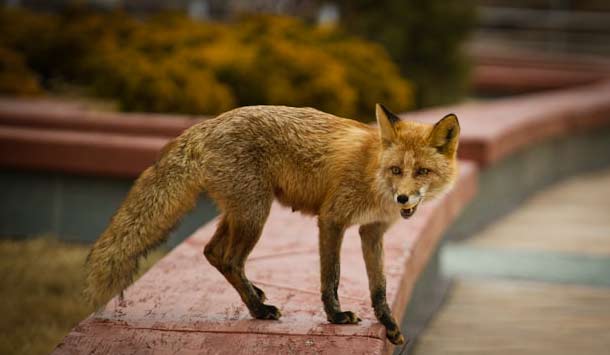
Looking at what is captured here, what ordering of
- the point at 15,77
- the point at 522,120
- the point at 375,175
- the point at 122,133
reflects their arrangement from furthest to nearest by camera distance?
1. the point at 15,77
2. the point at 522,120
3. the point at 122,133
4. the point at 375,175

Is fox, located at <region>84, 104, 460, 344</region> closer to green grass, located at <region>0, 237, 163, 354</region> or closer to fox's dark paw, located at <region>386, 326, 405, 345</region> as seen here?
fox's dark paw, located at <region>386, 326, 405, 345</region>

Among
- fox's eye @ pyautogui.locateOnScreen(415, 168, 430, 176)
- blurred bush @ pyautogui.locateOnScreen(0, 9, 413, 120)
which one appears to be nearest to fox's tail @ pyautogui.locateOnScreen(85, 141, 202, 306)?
fox's eye @ pyautogui.locateOnScreen(415, 168, 430, 176)

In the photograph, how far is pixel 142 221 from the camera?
406 cm

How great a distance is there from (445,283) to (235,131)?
3140mm

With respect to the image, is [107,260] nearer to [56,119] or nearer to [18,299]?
[18,299]

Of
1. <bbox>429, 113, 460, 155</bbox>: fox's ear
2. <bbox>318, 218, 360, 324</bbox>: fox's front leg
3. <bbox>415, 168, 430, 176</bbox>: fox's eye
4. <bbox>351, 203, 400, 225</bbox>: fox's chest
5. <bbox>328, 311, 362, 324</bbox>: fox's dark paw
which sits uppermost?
<bbox>429, 113, 460, 155</bbox>: fox's ear

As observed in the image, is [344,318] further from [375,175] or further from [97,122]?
[97,122]

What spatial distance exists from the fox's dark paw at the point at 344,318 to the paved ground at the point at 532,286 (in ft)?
3.96

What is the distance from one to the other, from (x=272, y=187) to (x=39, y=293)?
2455mm

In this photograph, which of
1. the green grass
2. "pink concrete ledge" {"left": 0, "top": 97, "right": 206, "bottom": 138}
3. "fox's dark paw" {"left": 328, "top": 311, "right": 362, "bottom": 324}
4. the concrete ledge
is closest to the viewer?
"fox's dark paw" {"left": 328, "top": 311, "right": 362, "bottom": 324}

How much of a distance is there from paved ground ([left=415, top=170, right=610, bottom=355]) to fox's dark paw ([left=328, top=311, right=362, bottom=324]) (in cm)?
121

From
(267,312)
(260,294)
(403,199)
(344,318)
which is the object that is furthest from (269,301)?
(403,199)

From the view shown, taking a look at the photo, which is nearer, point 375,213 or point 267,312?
point 375,213

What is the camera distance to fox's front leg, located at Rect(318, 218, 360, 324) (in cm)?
404
